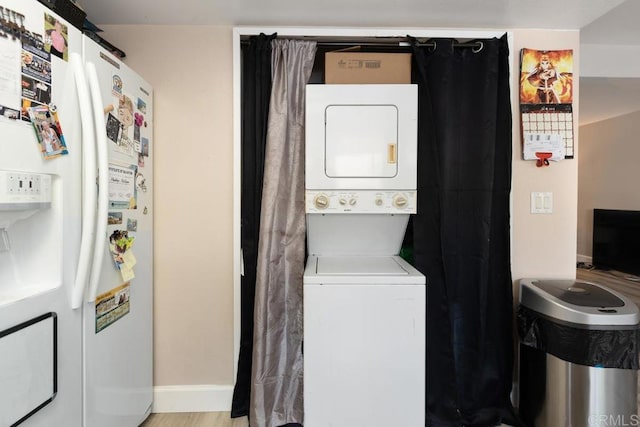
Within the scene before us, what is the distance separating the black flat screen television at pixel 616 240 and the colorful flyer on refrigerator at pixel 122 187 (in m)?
6.30

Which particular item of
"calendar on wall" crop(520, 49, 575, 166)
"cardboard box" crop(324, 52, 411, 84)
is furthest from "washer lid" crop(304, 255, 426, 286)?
"calendar on wall" crop(520, 49, 575, 166)

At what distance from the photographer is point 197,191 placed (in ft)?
6.55

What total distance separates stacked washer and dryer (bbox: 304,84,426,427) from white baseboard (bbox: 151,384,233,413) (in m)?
0.76


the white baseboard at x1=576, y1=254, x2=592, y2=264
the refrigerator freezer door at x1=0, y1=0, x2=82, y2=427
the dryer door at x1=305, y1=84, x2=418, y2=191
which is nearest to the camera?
the refrigerator freezer door at x1=0, y1=0, x2=82, y2=427

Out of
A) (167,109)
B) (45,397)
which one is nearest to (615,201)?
(167,109)

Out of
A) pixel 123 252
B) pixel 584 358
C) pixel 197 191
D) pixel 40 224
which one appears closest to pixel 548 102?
pixel 584 358

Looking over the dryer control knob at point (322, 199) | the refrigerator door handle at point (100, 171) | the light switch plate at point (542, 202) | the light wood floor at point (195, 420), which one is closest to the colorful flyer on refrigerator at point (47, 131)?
the refrigerator door handle at point (100, 171)

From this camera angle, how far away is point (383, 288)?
1479 mm

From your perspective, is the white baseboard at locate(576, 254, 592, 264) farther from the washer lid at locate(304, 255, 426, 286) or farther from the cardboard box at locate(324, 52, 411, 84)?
the cardboard box at locate(324, 52, 411, 84)

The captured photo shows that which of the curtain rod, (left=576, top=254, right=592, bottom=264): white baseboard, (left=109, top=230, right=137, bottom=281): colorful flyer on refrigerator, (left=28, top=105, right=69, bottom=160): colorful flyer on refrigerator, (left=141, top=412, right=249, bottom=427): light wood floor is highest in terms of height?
the curtain rod

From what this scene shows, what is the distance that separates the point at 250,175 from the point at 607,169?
611 cm

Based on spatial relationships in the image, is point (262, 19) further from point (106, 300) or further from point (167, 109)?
point (106, 300)

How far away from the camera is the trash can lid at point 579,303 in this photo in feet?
5.06

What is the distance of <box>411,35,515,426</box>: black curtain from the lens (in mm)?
1867
